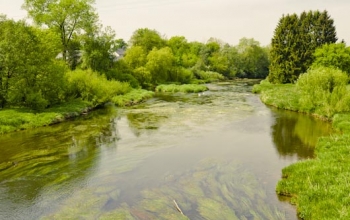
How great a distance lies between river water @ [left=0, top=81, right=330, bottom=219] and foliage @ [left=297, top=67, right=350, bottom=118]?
1.45m

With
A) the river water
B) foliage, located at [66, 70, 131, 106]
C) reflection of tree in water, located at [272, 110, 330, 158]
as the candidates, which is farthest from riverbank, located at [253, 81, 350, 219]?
foliage, located at [66, 70, 131, 106]

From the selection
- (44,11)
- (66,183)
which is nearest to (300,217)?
(66,183)

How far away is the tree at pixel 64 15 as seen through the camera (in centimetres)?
4697

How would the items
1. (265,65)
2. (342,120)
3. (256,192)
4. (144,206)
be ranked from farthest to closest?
(265,65)
(342,120)
(256,192)
(144,206)

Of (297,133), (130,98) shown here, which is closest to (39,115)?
(130,98)

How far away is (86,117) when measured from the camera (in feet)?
102

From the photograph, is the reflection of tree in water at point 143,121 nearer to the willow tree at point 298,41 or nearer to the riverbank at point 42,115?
the riverbank at point 42,115

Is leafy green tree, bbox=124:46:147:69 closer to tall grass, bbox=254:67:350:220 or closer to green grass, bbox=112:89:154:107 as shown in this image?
green grass, bbox=112:89:154:107

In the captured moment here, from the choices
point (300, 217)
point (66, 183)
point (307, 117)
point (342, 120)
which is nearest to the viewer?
point (300, 217)

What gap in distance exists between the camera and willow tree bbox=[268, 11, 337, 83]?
5522cm

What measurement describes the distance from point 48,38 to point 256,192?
27.9 m

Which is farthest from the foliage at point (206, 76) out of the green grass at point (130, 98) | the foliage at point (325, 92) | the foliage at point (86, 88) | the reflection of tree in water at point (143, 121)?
the foliage at point (325, 92)

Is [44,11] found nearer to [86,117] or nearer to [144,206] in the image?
[86,117]

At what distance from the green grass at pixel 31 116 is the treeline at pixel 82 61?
→ 1.11 metres
